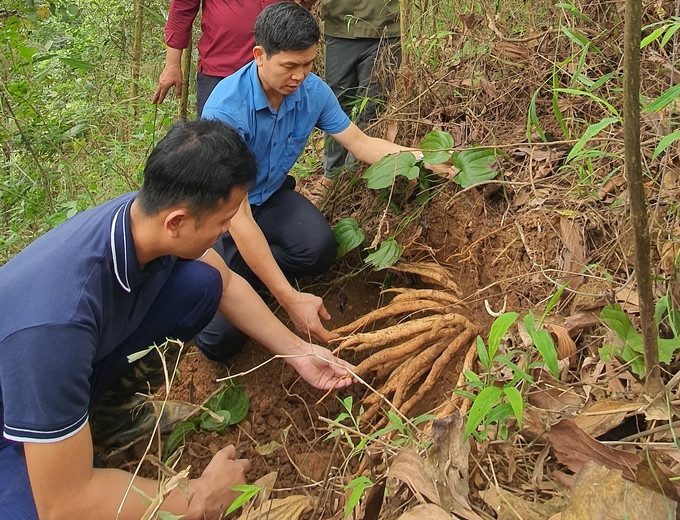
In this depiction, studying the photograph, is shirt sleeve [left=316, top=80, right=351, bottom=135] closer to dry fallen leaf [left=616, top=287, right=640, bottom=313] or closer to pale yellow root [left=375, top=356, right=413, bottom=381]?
pale yellow root [left=375, top=356, right=413, bottom=381]

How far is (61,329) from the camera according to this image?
132 cm

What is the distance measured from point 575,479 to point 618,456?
104 millimetres

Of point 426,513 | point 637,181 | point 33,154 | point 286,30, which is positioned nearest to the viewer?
point 637,181

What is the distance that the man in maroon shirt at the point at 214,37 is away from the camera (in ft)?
9.37

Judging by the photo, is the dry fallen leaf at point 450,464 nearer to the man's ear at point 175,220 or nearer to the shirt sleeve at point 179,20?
the man's ear at point 175,220

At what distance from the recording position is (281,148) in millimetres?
2455

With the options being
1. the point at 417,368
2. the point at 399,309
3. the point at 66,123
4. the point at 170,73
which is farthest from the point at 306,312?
the point at 66,123

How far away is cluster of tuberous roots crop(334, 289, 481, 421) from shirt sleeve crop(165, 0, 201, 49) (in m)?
1.80

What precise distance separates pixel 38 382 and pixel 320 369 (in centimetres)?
91

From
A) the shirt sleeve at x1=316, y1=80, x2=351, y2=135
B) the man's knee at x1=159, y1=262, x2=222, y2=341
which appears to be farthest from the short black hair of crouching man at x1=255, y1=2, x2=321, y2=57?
the man's knee at x1=159, y1=262, x2=222, y2=341

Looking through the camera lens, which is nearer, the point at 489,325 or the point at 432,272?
the point at 489,325

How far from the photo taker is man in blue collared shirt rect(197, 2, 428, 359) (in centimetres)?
213

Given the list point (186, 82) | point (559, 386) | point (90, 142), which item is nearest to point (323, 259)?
point (559, 386)

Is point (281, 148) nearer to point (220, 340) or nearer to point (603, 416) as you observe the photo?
point (220, 340)
